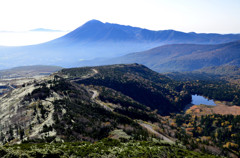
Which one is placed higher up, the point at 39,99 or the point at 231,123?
the point at 39,99

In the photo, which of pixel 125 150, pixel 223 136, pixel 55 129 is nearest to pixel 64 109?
pixel 55 129

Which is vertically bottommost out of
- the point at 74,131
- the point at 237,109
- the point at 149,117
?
the point at 237,109

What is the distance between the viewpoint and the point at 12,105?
3497 inches

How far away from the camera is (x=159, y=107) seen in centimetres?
19600

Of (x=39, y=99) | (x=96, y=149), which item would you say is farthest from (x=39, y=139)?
(x=39, y=99)

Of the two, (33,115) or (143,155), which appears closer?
(143,155)

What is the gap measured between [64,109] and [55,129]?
19.6 metres

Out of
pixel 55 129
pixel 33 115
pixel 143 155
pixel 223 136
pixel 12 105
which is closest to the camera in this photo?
pixel 143 155

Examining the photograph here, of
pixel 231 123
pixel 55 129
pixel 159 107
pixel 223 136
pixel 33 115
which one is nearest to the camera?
pixel 55 129

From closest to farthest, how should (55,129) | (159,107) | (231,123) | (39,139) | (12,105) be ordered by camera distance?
(39,139) < (55,129) < (12,105) < (231,123) < (159,107)

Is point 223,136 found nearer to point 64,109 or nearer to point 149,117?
point 149,117

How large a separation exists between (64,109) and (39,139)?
83.4 feet

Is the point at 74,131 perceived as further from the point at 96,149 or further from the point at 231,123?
the point at 231,123

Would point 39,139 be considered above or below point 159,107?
above
